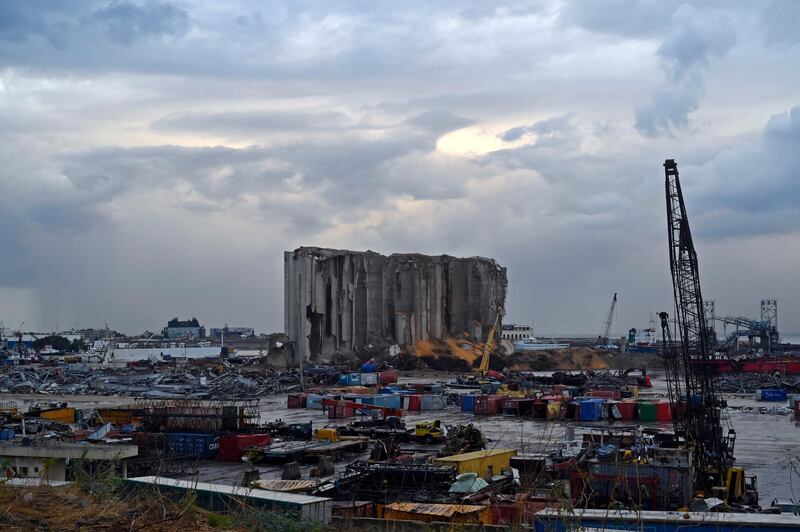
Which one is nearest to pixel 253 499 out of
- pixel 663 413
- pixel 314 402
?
pixel 663 413

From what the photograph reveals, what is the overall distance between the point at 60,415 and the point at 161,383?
30366 millimetres

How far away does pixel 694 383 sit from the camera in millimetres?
32250

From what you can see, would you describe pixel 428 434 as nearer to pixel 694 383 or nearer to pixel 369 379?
pixel 694 383

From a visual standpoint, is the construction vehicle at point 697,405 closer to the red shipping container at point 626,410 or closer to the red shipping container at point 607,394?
the red shipping container at point 626,410

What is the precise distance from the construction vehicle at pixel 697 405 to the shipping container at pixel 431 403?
19.2 metres

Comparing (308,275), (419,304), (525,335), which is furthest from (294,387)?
(525,335)

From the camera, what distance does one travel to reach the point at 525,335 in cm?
16725

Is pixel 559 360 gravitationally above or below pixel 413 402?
above

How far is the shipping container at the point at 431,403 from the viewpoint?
5309 cm

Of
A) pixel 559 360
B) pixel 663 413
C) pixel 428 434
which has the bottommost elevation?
pixel 663 413

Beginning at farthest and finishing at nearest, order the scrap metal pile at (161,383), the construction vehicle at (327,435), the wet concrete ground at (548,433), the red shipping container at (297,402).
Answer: the scrap metal pile at (161,383), the red shipping container at (297,402), the construction vehicle at (327,435), the wet concrete ground at (548,433)

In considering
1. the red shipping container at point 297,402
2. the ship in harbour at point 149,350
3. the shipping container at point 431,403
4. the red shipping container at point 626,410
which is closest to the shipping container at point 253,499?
the red shipping container at point 626,410

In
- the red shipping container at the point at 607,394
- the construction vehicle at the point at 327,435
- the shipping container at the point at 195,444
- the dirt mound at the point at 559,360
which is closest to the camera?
the shipping container at the point at 195,444

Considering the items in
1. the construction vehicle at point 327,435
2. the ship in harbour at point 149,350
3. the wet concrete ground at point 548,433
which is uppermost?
the ship in harbour at point 149,350
